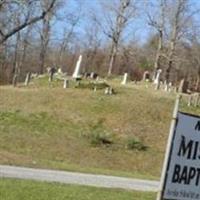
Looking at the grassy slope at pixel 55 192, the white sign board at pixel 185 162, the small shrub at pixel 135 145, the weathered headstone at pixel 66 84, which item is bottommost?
the small shrub at pixel 135 145

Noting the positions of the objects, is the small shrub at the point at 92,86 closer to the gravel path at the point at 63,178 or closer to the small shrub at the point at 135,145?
the small shrub at the point at 135,145

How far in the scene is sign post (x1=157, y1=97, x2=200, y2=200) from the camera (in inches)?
216

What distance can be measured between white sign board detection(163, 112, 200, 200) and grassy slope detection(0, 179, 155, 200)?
261 inches

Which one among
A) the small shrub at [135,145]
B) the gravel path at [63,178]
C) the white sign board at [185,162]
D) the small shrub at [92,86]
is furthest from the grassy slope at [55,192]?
the small shrub at [92,86]

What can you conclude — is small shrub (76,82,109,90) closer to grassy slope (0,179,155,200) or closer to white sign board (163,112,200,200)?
grassy slope (0,179,155,200)

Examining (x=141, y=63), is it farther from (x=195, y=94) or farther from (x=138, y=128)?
(x=138, y=128)

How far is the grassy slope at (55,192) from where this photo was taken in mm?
12688

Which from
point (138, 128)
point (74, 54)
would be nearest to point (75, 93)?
point (138, 128)

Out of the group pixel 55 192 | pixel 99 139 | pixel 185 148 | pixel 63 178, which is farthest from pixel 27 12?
pixel 185 148

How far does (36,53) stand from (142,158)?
5511 cm

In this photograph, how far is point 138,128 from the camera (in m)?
36.6

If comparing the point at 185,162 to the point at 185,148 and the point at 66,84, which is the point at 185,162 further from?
the point at 66,84

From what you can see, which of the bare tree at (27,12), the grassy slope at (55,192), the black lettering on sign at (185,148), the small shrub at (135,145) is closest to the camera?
the black lettering on sign at (185,148)

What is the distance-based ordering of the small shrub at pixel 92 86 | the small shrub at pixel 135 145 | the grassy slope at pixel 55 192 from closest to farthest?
the grassy slope at pixel 55 192
the small shrub at pixel 135 145
the small shrub at pixel 92 86
